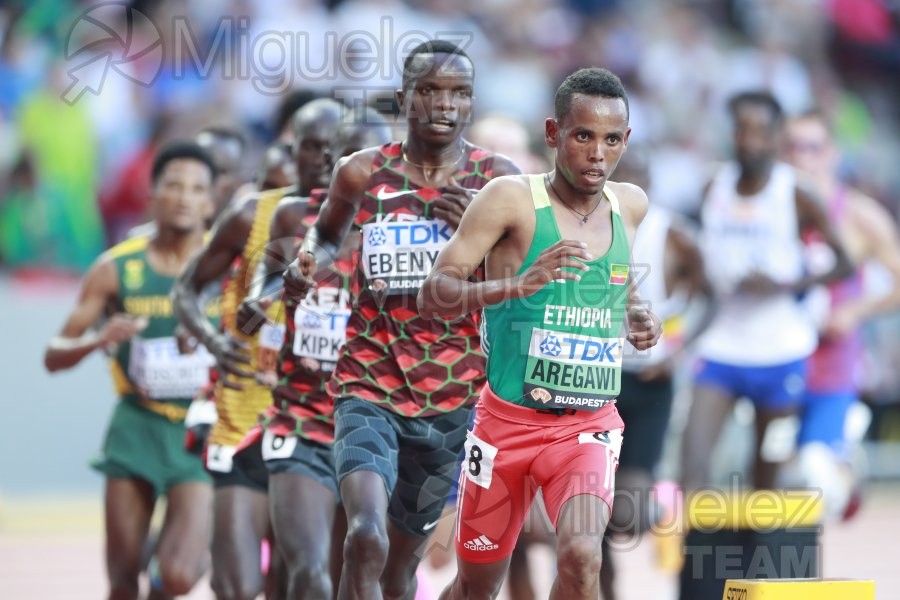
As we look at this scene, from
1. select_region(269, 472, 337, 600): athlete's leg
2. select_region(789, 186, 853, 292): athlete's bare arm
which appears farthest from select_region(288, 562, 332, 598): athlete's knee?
select_region(789, 186, 853, 292): athlete's bare arm

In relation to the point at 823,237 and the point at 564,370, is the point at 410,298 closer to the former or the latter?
the point at 564,370

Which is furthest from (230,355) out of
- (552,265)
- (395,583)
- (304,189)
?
(552,265)

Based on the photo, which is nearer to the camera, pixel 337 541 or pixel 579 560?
pixel 579 560

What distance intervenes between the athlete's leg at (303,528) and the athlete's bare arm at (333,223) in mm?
922

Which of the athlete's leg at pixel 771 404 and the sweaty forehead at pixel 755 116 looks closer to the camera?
the athlete's leg at pixel 771 404

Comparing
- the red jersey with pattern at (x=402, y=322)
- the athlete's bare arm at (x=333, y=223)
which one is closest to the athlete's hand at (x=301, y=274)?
the athlete's bare arm at (x=333, y=223)

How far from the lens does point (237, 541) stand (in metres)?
7.10

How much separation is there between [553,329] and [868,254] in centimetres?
646

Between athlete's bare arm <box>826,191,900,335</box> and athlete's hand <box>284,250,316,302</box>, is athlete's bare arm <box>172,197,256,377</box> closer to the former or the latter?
athlete's hand <box>284,250,316,302</box>

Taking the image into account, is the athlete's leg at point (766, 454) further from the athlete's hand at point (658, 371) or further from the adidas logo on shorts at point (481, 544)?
the adidas logo on shorts at point (481, 544)

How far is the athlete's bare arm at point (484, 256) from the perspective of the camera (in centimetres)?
530

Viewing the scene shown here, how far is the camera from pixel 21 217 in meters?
13.4

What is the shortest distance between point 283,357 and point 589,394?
6.18 feet

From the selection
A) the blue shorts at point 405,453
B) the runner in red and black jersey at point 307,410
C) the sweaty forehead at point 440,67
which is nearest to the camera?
the blue shorts at point 405,453
